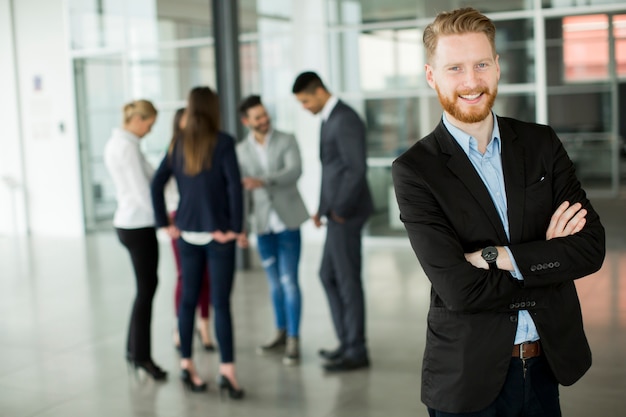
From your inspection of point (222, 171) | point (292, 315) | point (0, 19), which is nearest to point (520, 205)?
point (222, 171)

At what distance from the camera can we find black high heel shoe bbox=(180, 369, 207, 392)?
5.10 metres

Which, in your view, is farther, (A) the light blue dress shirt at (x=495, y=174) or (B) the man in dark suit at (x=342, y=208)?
(B) the man in dark suit at (x=342, y=208)

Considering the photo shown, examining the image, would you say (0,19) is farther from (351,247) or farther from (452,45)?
(452,45)

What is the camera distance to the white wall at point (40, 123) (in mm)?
9398

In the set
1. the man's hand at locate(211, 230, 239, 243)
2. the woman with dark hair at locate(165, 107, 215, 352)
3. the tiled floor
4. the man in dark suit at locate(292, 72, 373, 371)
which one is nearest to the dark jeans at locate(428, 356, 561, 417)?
the tiled floor

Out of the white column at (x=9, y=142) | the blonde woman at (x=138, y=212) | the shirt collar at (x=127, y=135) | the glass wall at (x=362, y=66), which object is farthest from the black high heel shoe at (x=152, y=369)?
the glass wall at (x=362, y=66)

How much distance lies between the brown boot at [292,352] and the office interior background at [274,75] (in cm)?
409

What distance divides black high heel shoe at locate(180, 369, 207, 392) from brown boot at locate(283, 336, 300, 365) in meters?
0.71

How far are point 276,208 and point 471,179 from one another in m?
3.41

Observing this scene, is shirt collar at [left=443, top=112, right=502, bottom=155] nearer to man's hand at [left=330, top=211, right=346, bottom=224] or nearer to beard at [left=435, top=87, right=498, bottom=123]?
beard at [left=435, top=87, right=498, bottom=123]

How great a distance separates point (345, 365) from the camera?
541cm

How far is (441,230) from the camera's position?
93.9 inches

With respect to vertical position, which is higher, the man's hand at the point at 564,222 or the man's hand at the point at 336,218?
the man's hand at the point at 564,222

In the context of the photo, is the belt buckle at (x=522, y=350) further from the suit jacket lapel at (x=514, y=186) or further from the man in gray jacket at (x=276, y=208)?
the man in gray jacket at (x=276, y=208)
